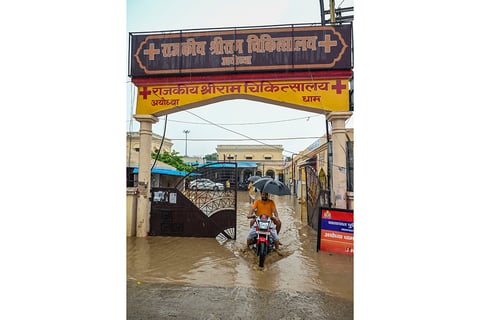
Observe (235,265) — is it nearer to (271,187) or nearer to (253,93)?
(271,187)

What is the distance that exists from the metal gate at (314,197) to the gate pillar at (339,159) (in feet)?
1.57

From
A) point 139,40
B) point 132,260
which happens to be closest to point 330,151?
point 132,260

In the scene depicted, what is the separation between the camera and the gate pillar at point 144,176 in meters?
6.63

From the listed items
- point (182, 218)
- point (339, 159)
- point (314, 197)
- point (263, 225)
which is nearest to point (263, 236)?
point (263, 225)

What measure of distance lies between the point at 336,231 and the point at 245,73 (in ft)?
13.1

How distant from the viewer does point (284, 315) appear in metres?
3.03

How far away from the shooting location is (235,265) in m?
4.80

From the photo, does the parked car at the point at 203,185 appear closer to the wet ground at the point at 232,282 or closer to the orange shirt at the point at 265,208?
the wet ground at the point at 232,282

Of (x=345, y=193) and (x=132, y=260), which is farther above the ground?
(x=345, y=193)

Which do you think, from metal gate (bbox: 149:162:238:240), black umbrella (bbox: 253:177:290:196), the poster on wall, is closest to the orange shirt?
black umbrella (bbox: 253:177:290:196)

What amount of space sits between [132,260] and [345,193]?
453cm

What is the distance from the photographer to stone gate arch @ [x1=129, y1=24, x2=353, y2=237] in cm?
613

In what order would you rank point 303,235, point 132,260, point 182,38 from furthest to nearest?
point 303,235, point 182,38, point 132,260

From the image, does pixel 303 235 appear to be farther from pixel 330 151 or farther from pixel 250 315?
pixel 250 315
